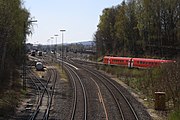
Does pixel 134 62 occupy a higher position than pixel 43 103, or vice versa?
pixel 134 62

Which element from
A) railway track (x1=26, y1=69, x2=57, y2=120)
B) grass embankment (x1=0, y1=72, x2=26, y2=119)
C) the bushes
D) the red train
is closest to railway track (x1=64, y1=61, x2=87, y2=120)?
railway track (x1=26, y1=69, x2=57, y2=120)

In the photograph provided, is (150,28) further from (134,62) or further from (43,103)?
(43,103)

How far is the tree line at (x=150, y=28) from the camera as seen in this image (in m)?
75.2

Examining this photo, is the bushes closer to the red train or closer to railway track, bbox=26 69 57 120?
the red train

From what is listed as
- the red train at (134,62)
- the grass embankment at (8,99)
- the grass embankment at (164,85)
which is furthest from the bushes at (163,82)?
the grass embankment at (8,99)

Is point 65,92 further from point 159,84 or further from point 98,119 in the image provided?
point 98,119

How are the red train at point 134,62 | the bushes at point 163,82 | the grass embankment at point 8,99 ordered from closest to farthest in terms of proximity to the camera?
the grass embankment at point 8,99 < the bushes at point 163,82 < the red train at point 134,62

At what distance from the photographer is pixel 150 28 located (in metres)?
77.6

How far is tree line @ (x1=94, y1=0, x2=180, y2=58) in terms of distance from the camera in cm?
7519

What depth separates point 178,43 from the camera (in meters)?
74.6

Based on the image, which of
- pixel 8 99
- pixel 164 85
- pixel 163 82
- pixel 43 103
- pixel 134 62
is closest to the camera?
pixel 8 99

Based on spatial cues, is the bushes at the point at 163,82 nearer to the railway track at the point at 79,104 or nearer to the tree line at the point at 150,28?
the railway track at the point at 79,104

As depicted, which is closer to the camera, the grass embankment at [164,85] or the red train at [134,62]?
the grass embankment at [164,85]

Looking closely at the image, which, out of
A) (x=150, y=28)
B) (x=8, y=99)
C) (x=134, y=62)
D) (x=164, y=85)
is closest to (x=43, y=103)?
(x=8, y=99)
